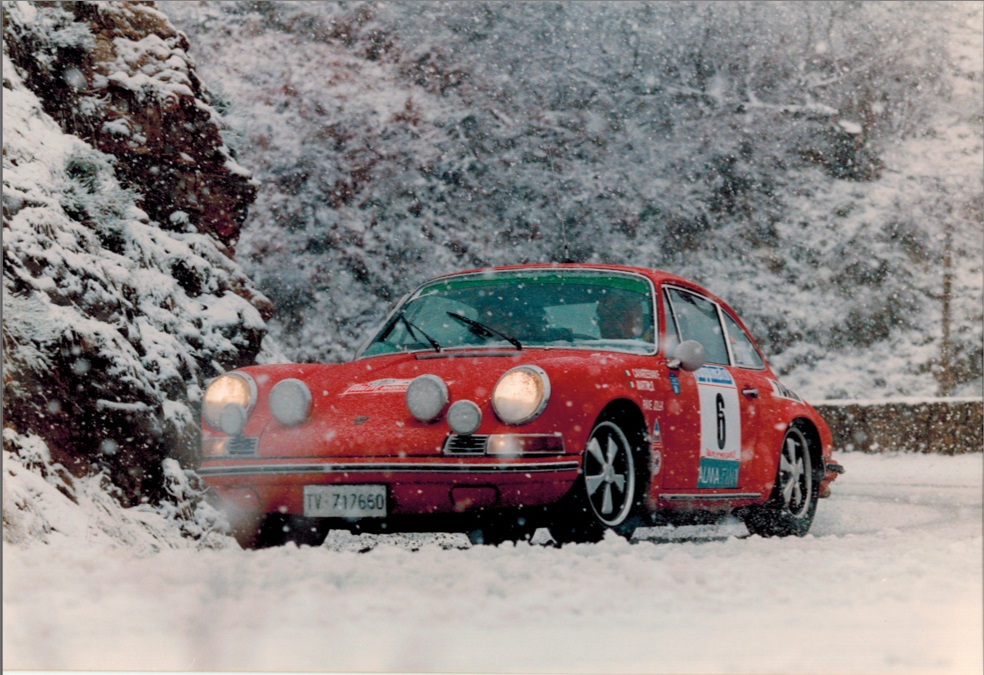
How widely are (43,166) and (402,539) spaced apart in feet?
8.80

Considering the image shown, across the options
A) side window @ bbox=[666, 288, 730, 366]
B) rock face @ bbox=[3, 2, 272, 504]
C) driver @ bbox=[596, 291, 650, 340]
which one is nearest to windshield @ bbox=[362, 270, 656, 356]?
driver @ bbox=[596, 291, 650, 340]

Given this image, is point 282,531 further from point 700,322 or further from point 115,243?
point 115,243

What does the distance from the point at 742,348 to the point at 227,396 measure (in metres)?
2.64

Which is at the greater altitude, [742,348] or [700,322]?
[700,322]

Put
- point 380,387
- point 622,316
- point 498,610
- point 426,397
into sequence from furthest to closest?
point 622,316
point 380,387
point 426,397
point 498,610

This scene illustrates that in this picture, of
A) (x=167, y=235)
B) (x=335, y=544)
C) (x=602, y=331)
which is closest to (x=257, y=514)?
(x=335, y=544)

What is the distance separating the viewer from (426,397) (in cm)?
396

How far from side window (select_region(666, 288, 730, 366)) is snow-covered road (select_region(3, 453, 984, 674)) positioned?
1305mm

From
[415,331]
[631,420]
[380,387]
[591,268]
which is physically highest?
[591,268]

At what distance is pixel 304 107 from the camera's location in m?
14.7

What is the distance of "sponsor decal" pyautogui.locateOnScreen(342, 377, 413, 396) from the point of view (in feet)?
13.8

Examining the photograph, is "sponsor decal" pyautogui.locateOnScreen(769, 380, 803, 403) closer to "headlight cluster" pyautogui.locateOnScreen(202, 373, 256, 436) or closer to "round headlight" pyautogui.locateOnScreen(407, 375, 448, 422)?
"round headlight" pyautogui.locateOnScreen(407, 375, 448, 422)

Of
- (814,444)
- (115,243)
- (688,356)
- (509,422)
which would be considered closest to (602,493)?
(509,422)

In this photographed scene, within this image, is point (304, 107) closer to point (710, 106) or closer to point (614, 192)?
point (614, 192)
